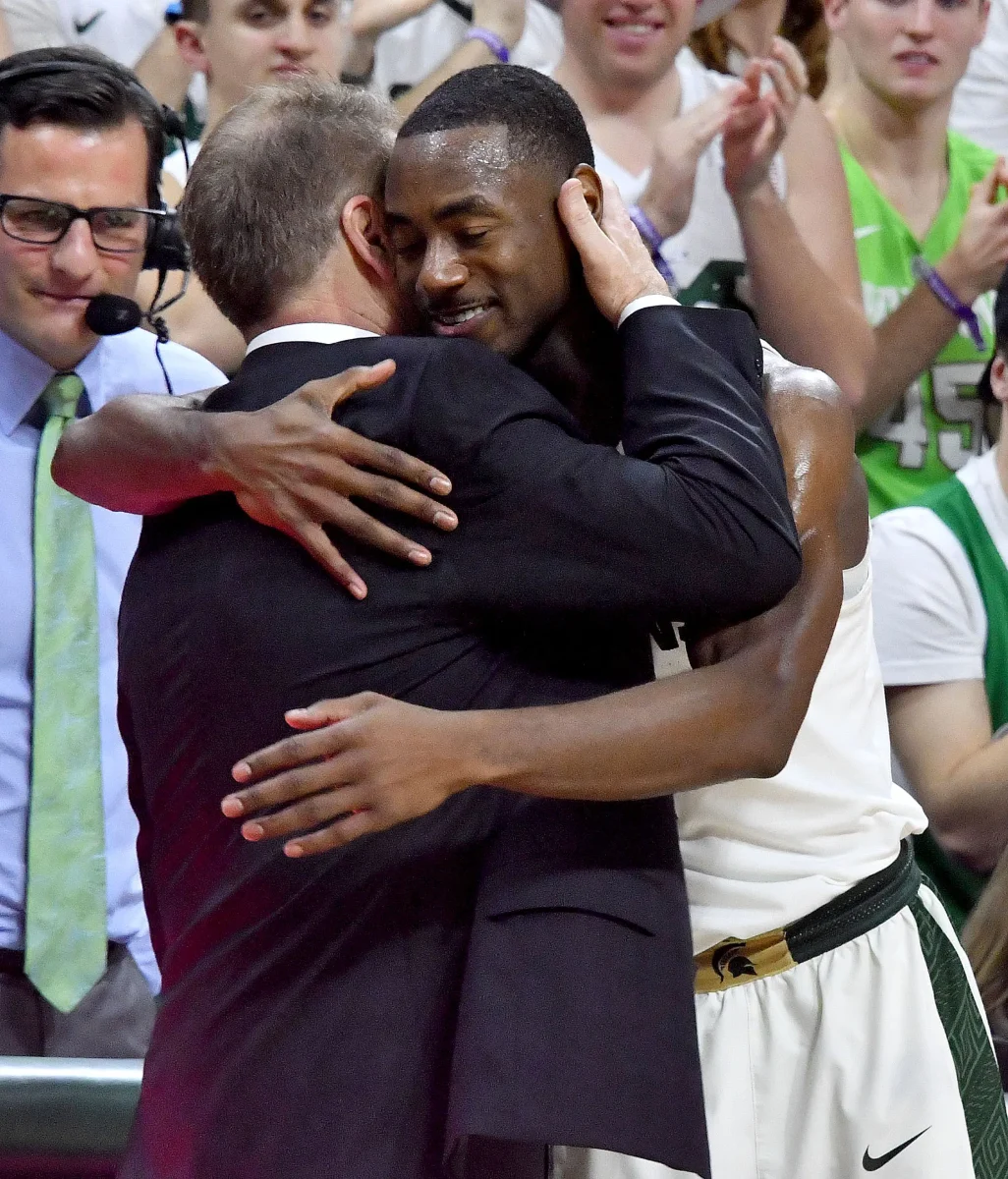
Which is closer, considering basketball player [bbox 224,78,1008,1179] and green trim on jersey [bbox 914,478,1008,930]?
basketball player [bbox 224,78,1008,1179]

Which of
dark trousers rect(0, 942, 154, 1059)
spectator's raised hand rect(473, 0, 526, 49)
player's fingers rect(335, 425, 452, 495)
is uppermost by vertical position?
player's fingers rect(335, 425, 452, 495)

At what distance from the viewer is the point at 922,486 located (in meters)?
3.77

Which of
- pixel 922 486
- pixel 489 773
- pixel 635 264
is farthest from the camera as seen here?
pixel 922 486

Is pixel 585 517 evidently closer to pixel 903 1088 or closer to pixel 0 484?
pixel 903 1088

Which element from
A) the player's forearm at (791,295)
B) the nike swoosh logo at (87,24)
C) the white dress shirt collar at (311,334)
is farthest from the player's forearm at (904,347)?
the white dress shirt collar at (311,334)

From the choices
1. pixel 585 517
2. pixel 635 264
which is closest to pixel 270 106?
pixel 635 264

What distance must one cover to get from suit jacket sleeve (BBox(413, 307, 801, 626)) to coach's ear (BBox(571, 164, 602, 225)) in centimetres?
29

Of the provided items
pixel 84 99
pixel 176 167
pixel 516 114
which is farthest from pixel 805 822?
pixel 176 167

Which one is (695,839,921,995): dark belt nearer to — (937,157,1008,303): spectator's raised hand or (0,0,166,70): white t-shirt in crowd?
(937,157,1008,303): spectator's raised hand

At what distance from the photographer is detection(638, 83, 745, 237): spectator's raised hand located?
138 inches

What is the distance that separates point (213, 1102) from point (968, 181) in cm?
296

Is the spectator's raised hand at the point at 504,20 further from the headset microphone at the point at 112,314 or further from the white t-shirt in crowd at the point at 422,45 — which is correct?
the headset microphone at the point at 112,314

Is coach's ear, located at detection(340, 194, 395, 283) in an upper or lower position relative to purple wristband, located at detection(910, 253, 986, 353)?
upper

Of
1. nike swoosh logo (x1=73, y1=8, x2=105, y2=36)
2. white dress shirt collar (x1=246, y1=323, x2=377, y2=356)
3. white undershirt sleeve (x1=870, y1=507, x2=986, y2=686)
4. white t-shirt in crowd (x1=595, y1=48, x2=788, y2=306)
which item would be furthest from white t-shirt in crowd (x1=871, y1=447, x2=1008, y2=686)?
nike swoosh logo (x1=73, y1=8, x2=105, y2=36)
